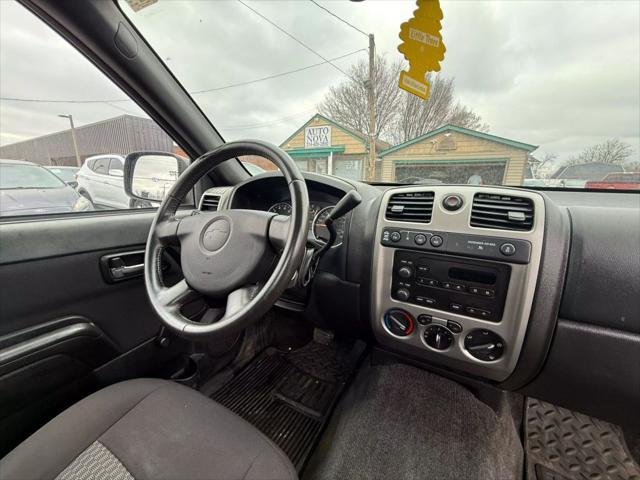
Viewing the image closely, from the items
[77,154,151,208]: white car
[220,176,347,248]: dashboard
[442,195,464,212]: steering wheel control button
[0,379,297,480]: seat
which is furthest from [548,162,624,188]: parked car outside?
[77,154,151,208]: white car

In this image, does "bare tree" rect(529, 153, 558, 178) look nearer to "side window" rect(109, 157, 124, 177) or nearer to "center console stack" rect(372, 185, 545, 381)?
"center console stack" rect(372, 185, 545, 381)

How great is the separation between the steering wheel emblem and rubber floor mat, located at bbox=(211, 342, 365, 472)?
98 centimetres

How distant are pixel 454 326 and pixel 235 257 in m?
0.76

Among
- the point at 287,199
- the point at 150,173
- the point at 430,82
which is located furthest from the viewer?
the point at 150,173

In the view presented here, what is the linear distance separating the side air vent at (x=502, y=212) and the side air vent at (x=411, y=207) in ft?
0.47

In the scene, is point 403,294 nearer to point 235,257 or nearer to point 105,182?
point 235,257

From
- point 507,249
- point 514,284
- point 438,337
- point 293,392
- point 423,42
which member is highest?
point 423,42

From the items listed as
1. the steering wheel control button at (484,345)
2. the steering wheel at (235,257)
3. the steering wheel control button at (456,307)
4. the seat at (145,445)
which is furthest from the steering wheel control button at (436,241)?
the seat at (145,445)

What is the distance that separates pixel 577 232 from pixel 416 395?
95cm

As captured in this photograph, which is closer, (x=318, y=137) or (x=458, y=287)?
(x=458, y=287)

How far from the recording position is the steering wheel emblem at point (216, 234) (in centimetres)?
90

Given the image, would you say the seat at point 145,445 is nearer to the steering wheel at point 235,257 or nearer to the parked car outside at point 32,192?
the steering wheel at point 235,257

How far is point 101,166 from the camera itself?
1.47 metres

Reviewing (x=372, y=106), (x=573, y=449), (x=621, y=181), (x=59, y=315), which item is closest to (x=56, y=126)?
(x=59, y=315)
